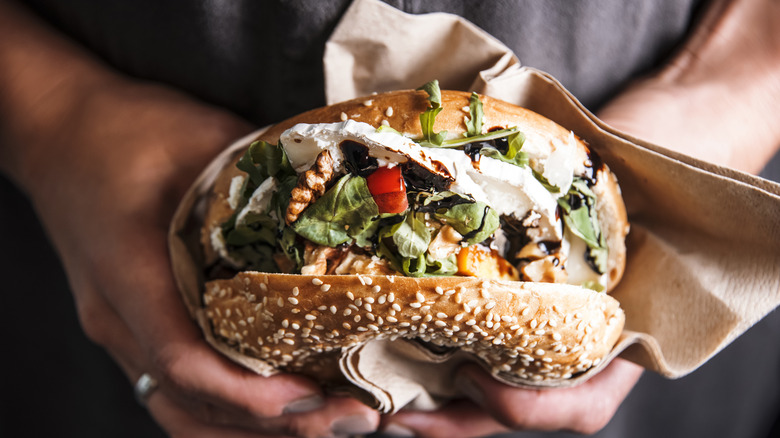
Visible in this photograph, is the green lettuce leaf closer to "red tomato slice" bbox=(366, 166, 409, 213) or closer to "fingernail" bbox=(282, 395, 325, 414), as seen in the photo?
"red tomato slice" bbox=(366, 166, 409, 213)

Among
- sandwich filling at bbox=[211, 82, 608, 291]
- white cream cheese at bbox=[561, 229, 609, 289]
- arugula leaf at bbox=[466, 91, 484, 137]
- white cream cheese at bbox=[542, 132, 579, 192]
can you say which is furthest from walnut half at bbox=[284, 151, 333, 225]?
white cream cheese at bbox=[561, 229, 609, 289]

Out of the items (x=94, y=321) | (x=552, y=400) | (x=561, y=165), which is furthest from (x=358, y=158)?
(x=94, y=321)

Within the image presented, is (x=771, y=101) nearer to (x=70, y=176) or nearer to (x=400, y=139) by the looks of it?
(x=400, y=139)

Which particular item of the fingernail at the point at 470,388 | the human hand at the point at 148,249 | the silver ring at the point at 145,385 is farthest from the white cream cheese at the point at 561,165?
the silver ring at the point at 145,385

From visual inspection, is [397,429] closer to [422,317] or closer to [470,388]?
[470,388]

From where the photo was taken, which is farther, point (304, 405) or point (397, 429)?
point (397, 429)

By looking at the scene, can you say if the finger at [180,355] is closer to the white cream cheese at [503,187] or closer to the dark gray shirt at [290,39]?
the dark gray shirt at [290,39]
